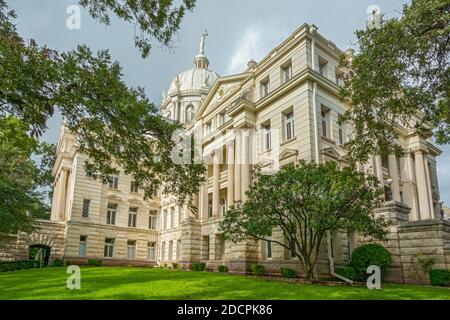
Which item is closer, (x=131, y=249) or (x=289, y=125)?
(x=289, y=125)

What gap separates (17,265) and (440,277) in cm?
2811

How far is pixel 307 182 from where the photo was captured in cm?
1435

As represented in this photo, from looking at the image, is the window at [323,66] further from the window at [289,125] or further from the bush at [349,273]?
the bush at [349,273]

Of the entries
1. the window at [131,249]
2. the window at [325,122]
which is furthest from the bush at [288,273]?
the window at [131,249]

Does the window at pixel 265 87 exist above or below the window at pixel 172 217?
above

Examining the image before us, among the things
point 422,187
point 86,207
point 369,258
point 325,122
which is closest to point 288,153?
point 325,122

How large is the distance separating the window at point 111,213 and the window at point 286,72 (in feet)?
76.3

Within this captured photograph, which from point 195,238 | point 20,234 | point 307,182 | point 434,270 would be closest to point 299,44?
point 307,182

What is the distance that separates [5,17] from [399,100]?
12463 millimetres

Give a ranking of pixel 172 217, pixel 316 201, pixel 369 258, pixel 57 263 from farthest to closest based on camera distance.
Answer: pixel 172 217 → pixel 57 263 → pixel 369 258 → pixel 316 201

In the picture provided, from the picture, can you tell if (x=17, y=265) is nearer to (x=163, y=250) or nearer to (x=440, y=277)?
(x=163, y=250)

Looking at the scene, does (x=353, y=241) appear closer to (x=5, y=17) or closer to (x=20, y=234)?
(x=5, y=17)

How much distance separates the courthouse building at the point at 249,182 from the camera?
775 inches

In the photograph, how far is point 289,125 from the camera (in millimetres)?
22984
